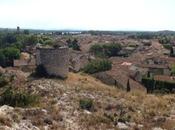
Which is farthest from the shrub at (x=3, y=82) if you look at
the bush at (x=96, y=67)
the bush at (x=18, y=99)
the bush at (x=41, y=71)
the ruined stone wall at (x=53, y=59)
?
the bush at (x=96, y=67)

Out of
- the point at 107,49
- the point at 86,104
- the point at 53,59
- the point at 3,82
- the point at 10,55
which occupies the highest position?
the point at 53,59

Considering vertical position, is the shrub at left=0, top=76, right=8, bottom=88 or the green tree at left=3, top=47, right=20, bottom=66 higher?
the shrub at left=0, top=76, right=8, bottom=88

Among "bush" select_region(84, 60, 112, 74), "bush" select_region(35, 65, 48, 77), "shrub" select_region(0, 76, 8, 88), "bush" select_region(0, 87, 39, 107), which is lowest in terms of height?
"bush" select_region(84, 60, 112, 74)

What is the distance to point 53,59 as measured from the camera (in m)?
22.5

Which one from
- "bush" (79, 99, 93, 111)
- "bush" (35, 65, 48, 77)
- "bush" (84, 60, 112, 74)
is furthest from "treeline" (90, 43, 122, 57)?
"bush" (79, 99, 93, 111)

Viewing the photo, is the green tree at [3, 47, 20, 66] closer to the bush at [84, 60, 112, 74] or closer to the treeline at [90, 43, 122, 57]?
the bush at [84, 60, 112, 74]

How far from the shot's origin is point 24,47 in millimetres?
79562

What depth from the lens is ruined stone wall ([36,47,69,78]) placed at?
2219 cm

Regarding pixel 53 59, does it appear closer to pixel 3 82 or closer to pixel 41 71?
pixel 41 71

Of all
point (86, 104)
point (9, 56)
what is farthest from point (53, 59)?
point (9, 56)

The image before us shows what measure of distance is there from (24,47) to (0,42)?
17905 millimetres

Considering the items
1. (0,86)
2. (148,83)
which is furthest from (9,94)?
(148,83)

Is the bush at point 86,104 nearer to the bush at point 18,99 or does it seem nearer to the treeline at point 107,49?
the bush at point 18,99

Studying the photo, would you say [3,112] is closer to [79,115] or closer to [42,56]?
[79,115]
